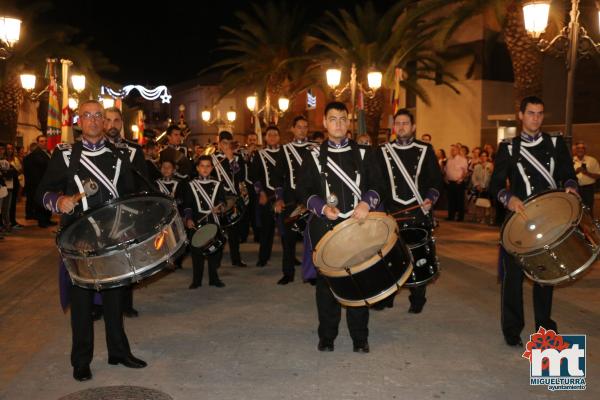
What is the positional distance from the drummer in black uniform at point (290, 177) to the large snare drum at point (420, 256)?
291 cm

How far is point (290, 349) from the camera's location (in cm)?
624

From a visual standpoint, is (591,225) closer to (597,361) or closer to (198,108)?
(597,361)

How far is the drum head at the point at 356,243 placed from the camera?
521cm

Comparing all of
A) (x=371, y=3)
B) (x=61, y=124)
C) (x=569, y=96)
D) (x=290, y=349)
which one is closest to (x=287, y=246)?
(x=290, y=349)

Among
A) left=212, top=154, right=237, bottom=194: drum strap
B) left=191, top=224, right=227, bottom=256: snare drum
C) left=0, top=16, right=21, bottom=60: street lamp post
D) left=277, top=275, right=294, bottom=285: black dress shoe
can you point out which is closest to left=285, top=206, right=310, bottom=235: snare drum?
left=277, top=275, right=294, bottom=285: black dress shoe

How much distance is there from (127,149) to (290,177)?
11.6 ft

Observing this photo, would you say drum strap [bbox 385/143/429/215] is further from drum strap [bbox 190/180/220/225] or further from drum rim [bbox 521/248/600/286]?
drum strap [bbox 190/180/220/225]

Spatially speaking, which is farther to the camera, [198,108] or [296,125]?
[198,108]

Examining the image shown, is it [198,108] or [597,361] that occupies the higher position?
[198,108]

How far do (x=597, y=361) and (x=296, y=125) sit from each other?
5.19 meters

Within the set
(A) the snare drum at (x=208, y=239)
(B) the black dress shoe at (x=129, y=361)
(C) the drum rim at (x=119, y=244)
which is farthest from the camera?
(A) the snare drum at (x=208, y=239)

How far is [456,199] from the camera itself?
1809cm

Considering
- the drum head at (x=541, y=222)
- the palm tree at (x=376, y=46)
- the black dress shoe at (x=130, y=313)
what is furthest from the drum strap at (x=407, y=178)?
the palm tree at (x=376, y=46)

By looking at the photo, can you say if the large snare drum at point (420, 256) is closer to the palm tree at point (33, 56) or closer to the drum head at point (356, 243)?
the drum head at point (356, 243)
